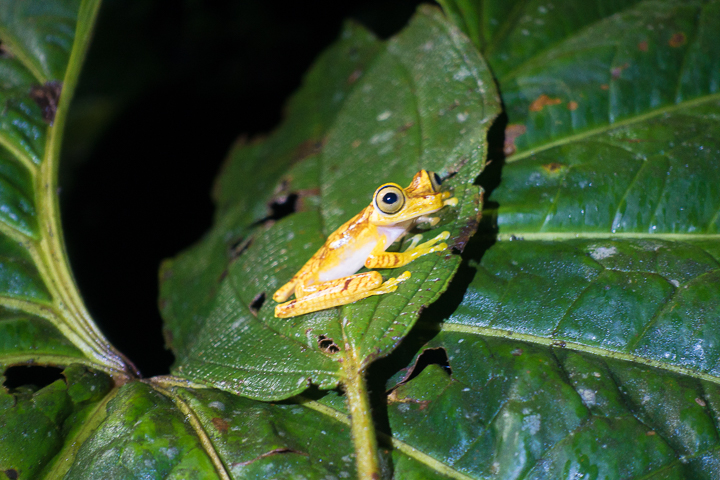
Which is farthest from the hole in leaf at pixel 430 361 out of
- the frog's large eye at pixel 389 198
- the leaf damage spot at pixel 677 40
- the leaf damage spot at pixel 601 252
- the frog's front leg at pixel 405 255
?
the leaf damage spot at pixel 677 40

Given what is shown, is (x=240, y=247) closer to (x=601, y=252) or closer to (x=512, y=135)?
(x=512, y=135)

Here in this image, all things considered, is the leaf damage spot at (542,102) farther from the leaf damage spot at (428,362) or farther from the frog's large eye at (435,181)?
the leaf damage spot at (428,362)

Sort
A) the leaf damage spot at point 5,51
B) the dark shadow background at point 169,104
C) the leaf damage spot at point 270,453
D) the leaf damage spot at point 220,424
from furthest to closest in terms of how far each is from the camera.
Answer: the dark shadow background at point 169,104, the leaf damage spot at point 5,51, the leaf damage spot at point 220,424, the leaf damage spot at point 270,453

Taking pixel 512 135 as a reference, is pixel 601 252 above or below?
below

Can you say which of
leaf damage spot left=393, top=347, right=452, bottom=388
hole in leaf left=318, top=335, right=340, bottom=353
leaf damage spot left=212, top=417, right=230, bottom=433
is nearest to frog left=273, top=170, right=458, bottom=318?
hole in leaf left=318, top=335, right=340, bottom=353

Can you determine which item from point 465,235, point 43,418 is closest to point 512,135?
point 465,235

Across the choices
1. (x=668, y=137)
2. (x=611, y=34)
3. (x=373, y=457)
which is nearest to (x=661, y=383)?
(x=373, y=457)

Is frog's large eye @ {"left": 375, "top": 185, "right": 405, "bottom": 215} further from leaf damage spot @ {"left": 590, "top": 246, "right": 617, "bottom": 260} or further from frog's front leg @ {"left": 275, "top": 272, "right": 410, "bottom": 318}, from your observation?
leaf damage spot @ {"left": 590, "top": 246, "right": 617, "bottom": 260}
